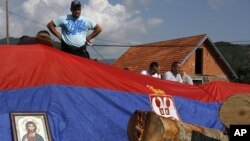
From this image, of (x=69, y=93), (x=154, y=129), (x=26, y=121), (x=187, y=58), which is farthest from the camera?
(x=187, y=58)

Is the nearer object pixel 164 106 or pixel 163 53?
pixel 164 106

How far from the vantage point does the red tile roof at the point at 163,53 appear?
3462 cm

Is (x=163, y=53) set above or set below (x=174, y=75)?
above

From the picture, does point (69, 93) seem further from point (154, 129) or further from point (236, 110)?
point (236, 110)

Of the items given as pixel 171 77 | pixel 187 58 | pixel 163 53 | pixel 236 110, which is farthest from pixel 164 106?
pixel 163 53

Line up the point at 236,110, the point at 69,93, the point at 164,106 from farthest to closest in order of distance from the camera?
the point at 164,106 < the point at 69,93 < the point at 236,110

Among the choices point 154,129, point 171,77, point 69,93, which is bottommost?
point 154,129

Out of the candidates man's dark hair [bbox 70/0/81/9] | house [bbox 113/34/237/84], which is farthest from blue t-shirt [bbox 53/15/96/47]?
house [bbox 113/34/237/84]

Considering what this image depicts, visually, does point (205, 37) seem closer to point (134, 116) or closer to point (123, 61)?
point (123, 61)

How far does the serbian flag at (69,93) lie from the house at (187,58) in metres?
25.1

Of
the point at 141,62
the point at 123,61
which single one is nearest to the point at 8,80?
the point at 141,62

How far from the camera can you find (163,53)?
36.0 m

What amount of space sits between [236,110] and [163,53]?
29306 millimetres

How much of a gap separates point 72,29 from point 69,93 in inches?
65.7
